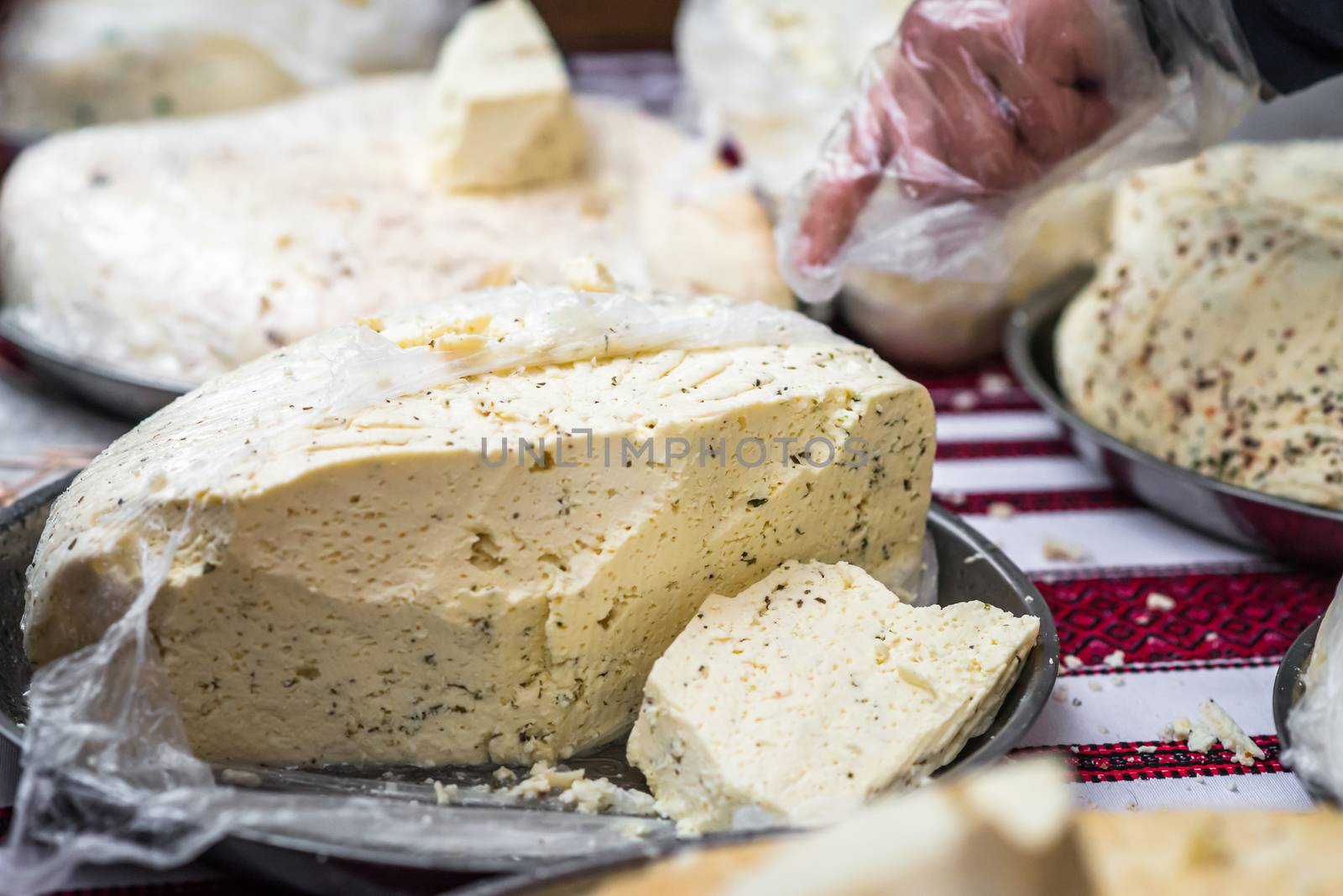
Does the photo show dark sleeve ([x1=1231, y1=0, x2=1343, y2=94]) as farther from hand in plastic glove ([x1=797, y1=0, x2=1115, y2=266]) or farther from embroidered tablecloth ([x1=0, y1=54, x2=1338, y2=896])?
embroidered tablecloth ([x1=0, y1=54, x2=1338, y2=896])

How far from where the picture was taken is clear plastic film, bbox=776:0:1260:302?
146 centimetres

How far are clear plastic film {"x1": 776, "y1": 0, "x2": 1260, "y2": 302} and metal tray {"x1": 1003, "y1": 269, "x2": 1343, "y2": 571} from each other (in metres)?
0.29

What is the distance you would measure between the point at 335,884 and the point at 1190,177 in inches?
66.2

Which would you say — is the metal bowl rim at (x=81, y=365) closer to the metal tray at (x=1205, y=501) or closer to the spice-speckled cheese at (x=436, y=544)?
the spice-speckled cheese at (x=436, y=544)

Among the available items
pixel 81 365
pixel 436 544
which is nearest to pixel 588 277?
pixel 436 544

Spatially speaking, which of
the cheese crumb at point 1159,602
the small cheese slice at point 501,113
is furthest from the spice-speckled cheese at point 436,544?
the small cheese slice at point 501,113

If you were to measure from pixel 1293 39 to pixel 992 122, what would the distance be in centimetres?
37

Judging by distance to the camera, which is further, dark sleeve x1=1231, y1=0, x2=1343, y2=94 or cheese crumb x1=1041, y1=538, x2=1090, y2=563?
cheese crumb x1=1041, y1=538, x2=1090, y2=563

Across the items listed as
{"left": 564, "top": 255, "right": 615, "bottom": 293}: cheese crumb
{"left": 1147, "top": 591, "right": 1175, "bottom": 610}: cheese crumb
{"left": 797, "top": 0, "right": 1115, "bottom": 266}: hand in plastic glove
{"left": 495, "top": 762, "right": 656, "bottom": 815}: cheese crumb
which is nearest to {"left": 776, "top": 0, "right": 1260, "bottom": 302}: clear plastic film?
{"left": 797, "top": 0, "right": 1115, "bottom": 266}: hand in plastic glove

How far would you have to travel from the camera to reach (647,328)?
1263 mm

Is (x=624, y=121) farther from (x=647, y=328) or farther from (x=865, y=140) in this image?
(x=647, y=328)

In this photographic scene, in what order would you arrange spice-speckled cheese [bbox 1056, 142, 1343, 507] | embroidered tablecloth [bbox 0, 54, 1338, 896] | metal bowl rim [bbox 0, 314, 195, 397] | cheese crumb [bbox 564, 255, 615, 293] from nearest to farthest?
1. embroidered tablecloth [bbox 0, 54, 1338, 896]
2. cheese crumb [bbox 564, 255, 615, 293]
3. spice-speckled cheese [bbox 1056, 142, 1343, 507]
4. metal bowl rim [bbox 0, 314, 195, 397]

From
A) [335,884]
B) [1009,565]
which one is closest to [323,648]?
[335,884]

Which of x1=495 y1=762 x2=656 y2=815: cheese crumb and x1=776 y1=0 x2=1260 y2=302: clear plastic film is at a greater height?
x1=776 y1=0 x2=1260 y2=302: clear plastic film
